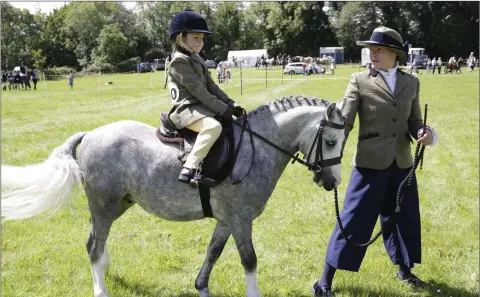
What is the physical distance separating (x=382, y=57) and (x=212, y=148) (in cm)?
184

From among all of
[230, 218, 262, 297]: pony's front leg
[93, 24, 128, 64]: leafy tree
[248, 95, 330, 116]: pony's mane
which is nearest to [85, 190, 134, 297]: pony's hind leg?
[230, 218, 262, 297]: pony's front leg

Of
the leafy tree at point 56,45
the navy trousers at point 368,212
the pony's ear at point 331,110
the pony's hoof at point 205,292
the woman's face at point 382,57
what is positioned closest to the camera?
the pony's ear at point 331,110

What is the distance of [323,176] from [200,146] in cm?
106

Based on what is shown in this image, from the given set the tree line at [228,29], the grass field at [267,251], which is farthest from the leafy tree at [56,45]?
the grass field at [267,251]

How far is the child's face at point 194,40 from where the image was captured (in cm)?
362

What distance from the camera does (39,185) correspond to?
3.82 metres

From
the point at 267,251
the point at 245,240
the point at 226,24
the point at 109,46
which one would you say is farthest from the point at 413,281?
the point at 226,24

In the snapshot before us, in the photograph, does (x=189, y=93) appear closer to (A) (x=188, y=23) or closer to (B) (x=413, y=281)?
(A) (x=188, y=23)

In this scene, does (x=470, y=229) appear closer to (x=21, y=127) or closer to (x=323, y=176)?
(x=323, y=176)

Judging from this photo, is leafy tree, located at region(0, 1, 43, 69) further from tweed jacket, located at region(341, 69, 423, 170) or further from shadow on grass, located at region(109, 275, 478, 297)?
tweed jacket, located at region(341, 69, 423, 170)

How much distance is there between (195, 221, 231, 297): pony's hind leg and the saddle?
74cm

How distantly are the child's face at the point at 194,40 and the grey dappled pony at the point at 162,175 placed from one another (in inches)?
29.9

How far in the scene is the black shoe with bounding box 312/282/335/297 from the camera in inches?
172

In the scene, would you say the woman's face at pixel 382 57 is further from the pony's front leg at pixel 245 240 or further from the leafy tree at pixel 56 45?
the leafy tree at pixel 56 45
